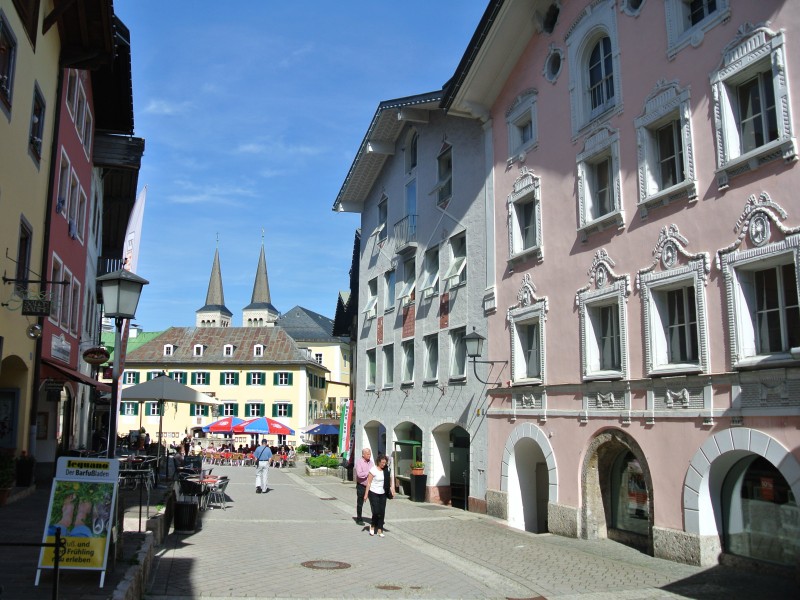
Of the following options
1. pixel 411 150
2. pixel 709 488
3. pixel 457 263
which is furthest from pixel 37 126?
pixel 709 488

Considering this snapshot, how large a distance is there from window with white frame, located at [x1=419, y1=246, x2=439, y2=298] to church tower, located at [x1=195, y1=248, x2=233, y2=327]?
113 m

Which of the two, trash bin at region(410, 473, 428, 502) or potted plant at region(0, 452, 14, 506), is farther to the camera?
trash bin at region(410, 473, 428, 502)

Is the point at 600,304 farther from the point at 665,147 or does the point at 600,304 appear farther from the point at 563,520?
the point at 563,520

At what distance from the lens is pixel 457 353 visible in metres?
24.0

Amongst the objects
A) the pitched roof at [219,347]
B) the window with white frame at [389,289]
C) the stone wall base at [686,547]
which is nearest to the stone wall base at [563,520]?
the stone wall base at [686,547]

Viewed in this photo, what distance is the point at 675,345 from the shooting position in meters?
14.2

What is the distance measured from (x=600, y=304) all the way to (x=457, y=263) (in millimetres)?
8020

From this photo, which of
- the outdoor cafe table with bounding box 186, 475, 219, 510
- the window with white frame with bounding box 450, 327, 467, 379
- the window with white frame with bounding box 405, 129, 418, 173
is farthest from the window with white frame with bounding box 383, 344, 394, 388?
the outdoor cafe table with bounding box 186, 475, 219, 510

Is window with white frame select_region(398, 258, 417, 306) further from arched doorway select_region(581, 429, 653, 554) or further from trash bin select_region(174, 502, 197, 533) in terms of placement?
trash bin select_region(174, 502, 197, 533)

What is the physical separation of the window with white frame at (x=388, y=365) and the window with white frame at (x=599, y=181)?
1457 centimetres

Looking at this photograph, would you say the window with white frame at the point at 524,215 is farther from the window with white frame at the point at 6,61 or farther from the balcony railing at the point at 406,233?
the window with white frame at the point at 6,61

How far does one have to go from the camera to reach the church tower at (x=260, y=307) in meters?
137

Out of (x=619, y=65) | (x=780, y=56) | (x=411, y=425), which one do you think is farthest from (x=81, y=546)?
(x=411, y=425)

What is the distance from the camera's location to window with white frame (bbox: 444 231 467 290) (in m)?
23.5
